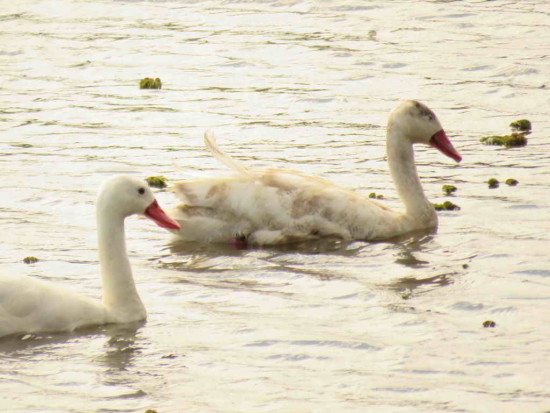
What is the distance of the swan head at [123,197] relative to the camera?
931 cm

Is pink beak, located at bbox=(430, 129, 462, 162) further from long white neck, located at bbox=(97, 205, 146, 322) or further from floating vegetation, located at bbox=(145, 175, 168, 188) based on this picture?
long white neck, located at bbox=(97, 205, 146, 322)

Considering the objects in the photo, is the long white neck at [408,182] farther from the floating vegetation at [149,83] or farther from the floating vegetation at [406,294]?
the floating vegetation at [149,83]

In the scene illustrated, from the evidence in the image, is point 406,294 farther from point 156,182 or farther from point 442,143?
point 156,182

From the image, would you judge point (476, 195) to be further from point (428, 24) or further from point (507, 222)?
point (428, 24)

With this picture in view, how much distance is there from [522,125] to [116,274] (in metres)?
6.28

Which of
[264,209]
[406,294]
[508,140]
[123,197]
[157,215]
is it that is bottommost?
[406,294]

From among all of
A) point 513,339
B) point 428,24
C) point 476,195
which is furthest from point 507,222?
point 428,24

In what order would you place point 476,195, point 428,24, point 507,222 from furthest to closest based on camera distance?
point 428,24 → point 476,195 → point 507,222

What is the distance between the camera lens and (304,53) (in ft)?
61.0

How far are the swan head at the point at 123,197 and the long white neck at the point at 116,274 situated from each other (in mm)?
32

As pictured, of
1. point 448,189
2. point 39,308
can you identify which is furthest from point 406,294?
point 448,189

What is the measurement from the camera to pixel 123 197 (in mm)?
9352

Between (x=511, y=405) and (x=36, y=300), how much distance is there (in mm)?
3001

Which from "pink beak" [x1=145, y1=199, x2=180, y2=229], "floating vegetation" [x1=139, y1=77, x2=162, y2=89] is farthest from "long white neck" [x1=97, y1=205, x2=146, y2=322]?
"floating vegetation" [x1=139, y1=77, x2=162, y2=89]
